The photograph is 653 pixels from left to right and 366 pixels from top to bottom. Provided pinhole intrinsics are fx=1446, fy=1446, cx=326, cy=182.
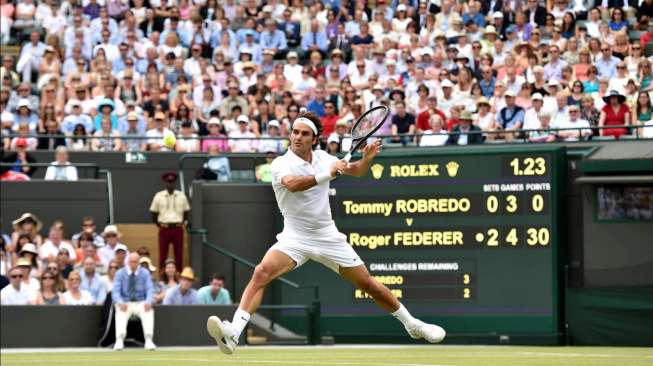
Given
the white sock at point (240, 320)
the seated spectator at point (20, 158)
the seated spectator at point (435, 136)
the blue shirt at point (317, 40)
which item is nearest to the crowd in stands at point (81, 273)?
the seated spectator at point (20, 158)

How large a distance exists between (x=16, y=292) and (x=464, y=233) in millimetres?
6608

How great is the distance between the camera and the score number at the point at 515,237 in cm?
2034

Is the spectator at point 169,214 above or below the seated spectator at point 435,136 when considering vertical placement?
below

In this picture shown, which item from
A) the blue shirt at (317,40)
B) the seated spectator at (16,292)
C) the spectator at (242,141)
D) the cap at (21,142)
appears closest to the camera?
the seated spectator at (16,292)

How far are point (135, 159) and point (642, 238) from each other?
9.06m

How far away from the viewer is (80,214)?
23.8 meters

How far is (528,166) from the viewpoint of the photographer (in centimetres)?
2042

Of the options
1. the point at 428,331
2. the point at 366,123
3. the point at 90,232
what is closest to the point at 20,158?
the point at 90,232

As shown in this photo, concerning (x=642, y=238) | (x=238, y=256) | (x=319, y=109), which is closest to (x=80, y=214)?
(x=238, y=256)

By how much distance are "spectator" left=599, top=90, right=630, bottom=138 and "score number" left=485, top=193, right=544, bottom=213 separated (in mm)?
1910

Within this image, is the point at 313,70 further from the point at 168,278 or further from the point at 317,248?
the point at 317,248

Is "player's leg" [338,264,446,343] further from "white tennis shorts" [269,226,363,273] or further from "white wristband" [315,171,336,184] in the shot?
"white wristband" [315,171,336,184]

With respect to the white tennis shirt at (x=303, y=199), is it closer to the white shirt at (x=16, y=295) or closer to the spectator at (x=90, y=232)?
the white shirt at (x=16, y=295)

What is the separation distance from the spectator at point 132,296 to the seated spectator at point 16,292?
4.93ft
